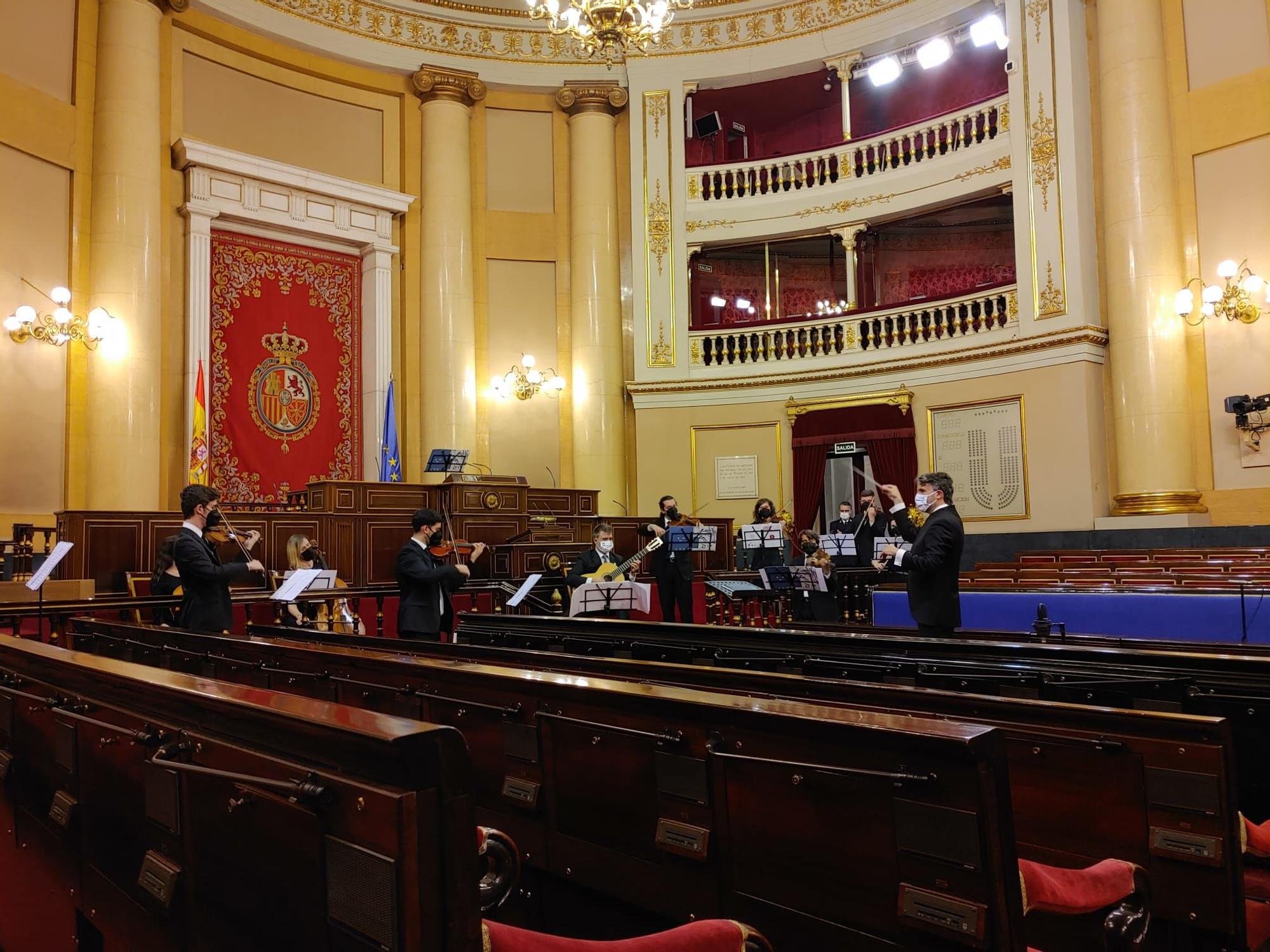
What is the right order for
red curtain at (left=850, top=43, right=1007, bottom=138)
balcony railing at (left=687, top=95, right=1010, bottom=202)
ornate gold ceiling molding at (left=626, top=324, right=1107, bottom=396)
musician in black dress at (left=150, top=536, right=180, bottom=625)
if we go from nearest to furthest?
musician in black dress at (left=150, top=536, right=180, bottom=625) → ornate gold ceiling molding at (left=626, top=324, right=1107, bottom=396) → balcony railing at (left=687, top=95, right=1010, bottom=202) → red curtain at (left=850, top=43, right=1007, bottom=138)

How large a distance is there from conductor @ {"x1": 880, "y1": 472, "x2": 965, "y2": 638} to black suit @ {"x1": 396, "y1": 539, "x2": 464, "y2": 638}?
2.53m

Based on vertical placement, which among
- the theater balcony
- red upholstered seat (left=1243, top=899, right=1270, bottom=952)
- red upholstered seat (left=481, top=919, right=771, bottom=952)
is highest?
the theater balcony

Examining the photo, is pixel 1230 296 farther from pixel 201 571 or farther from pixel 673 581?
pixel 201 571

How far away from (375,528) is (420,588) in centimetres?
477

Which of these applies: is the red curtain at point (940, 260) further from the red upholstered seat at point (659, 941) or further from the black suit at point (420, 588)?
the red upholstered seat at point (659, 941)

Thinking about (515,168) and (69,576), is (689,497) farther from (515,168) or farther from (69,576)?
(69,576)

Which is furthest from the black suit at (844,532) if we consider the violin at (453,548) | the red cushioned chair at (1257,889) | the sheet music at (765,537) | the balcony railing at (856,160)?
the red cushioned chair at (1257,889)

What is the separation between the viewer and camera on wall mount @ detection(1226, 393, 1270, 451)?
10.2 m

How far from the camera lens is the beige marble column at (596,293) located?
1373 cm

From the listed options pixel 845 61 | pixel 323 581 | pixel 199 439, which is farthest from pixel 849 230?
pixel 323 581

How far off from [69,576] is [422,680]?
Result: 6741 mm

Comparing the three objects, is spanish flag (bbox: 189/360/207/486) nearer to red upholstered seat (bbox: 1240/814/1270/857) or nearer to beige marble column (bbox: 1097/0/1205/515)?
red upholstered seat (bbox: 1240/814/1270/857)

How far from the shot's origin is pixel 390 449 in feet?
40.3

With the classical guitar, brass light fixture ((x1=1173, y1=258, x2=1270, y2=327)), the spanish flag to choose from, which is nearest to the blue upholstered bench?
the classical guitar
